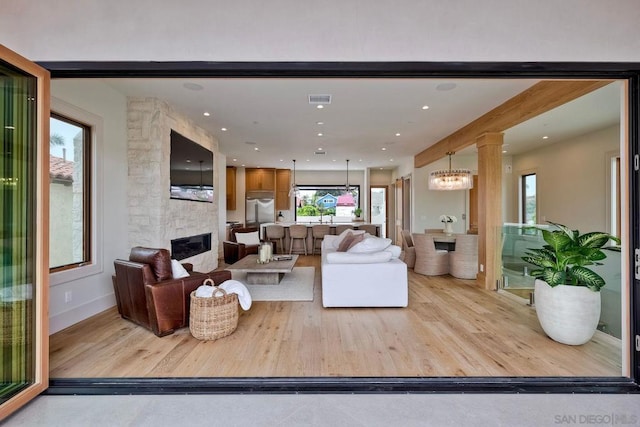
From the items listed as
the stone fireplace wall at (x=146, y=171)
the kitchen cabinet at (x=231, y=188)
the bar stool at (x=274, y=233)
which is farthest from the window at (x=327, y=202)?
the stone fireplace wall at (x=146, y=171)

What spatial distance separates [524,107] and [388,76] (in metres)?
2.85

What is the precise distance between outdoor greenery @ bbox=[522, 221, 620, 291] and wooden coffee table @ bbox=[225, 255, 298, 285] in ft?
10.5

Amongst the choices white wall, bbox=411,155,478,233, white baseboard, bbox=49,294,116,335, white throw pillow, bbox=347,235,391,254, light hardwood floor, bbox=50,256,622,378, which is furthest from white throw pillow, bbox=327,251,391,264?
white wall, bbox=411,155,478,233

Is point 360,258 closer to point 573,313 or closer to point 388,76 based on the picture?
point 573,313

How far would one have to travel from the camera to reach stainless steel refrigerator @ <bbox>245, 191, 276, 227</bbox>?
1014 cm

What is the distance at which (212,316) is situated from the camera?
290 cm

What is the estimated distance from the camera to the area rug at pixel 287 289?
435 centimetres

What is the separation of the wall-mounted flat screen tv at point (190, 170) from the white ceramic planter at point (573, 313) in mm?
4929

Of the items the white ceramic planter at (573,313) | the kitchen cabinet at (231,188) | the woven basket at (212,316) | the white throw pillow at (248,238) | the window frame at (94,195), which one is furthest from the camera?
the kitchen cabinet at (231,188)

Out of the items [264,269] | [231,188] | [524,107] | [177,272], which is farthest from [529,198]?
[231,188]

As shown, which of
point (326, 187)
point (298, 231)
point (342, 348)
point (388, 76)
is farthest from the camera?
point (326, 187)

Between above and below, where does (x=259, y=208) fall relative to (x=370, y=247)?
above

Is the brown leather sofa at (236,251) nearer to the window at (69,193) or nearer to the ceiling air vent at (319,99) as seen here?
the window at (69,193)

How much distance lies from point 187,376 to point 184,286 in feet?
3.49
